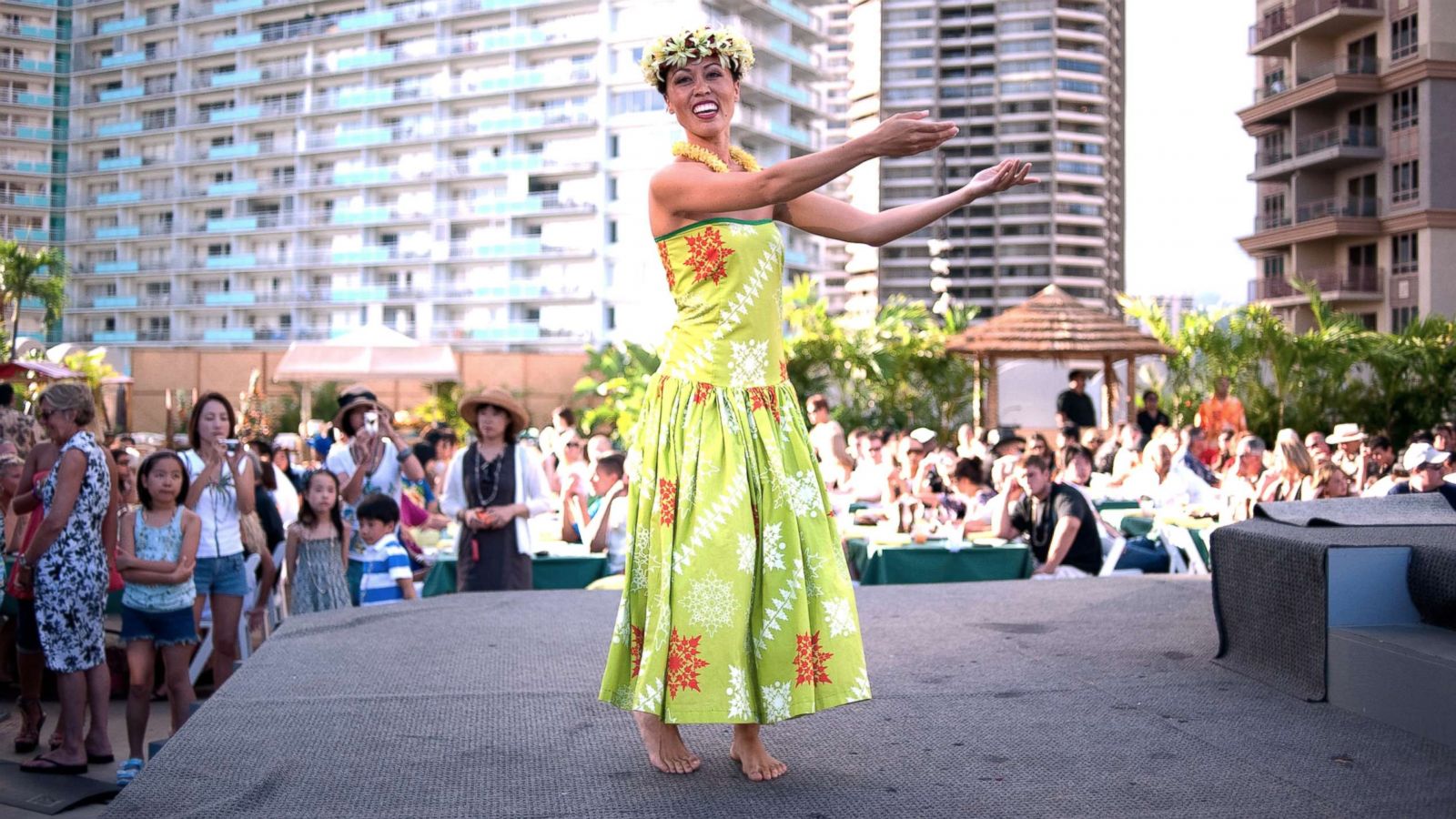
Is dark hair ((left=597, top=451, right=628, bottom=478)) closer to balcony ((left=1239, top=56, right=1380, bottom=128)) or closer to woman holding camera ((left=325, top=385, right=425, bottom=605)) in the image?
woman holding camera ((left=325, top=385, right=425, bottom=605))

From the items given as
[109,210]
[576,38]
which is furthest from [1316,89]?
[109,210]

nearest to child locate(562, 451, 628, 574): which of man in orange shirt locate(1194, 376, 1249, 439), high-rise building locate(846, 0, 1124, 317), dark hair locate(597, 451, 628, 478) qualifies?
dark hair locate(597, 451, 628, 478)

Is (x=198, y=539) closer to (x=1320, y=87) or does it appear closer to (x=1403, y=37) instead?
(x=1403, y=37)

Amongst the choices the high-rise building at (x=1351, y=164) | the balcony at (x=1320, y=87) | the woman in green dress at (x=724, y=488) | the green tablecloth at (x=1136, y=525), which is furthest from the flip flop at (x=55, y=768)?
the balcony at (x=1320, y=87)

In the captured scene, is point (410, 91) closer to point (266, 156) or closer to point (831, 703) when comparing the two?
point (266, 156)

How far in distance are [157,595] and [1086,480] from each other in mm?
6471

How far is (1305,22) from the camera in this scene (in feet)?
110

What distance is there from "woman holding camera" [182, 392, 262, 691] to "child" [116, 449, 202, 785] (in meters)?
0.34

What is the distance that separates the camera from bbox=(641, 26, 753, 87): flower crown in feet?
9.81

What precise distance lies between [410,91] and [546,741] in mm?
60286

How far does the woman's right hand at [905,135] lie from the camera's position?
262 cm

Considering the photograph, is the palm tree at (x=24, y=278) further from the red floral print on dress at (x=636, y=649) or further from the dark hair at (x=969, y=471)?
the red floral print on dress at (x=636, y=649)

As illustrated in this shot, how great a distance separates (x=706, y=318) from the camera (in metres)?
3.01

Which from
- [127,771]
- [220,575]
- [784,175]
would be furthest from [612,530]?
[784,175]
